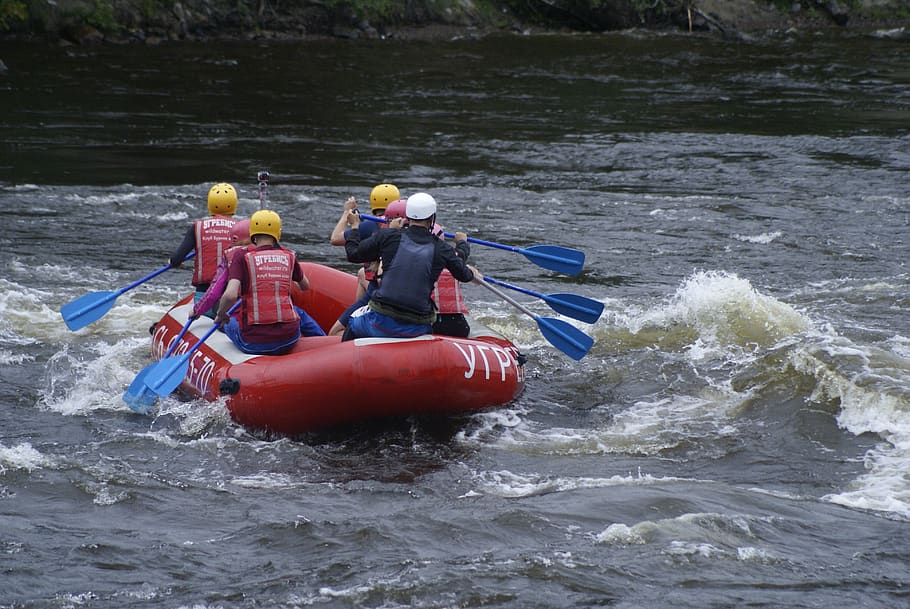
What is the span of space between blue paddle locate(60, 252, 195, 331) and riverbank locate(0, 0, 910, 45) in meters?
19.4

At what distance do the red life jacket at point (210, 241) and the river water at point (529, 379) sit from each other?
1.07 metres

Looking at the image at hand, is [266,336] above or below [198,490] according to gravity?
above

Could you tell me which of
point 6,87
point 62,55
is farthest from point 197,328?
point 62,55

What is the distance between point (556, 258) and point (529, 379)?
102 centimetres

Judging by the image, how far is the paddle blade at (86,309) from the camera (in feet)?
29.9

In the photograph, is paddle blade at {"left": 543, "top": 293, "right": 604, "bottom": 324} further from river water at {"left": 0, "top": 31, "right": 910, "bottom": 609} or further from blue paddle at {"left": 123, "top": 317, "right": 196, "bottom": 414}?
blue paddle at {"left": 123, "top": 317, "right": 196, "bottom": 414}

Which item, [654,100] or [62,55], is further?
[62,55]

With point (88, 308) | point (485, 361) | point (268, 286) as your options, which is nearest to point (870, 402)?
point (485, 361)

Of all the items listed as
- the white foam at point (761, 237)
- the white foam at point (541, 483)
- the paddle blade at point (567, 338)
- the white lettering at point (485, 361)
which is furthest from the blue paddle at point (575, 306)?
the white foam at point (761, 237)

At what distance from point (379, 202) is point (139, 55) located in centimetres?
1959

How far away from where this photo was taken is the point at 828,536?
19.4 feet

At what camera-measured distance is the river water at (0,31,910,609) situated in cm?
559

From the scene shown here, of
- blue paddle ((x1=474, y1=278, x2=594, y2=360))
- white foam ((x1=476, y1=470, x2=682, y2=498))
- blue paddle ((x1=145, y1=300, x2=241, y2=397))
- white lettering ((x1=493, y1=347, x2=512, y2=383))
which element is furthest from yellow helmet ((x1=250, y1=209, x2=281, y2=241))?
white foam ((x1=476, y1=470, x2=682, y2=498))

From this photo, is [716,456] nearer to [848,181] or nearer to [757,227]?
[757,227]
